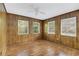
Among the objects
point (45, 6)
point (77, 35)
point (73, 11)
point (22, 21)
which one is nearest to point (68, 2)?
Answer: point (73, 11)

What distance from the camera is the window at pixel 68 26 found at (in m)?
1.66

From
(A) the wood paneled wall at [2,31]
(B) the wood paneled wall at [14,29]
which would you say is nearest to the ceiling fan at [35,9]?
(B) the wood paneled wall at [14,29]

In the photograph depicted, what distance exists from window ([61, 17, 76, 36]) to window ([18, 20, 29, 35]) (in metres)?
0.73

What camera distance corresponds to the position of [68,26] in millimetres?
1683

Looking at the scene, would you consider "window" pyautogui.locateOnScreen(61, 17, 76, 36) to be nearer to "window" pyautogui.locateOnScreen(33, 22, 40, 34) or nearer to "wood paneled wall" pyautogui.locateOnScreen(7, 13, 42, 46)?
"window" pyautogui.locateOnScreen(33, 22, 40, 34)

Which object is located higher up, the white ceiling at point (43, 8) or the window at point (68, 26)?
the white ceiling at point (43, 8)

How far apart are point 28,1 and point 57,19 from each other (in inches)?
27.9

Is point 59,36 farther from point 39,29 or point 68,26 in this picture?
point 39,29

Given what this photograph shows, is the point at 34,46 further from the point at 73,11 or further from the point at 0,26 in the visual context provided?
the point at 73,11

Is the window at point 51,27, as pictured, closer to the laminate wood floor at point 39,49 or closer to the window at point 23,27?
the laminate wood floor at point 39,49

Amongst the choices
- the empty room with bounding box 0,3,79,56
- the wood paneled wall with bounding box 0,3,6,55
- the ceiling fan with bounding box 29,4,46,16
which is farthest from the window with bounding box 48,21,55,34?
the wood paneled wall with bounding box 0,3,6,55

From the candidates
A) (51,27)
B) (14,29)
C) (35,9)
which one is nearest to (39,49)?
(51,27)

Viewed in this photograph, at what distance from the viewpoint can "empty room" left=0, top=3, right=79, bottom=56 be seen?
5.43ft

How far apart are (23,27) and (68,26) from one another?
34.2 inches
